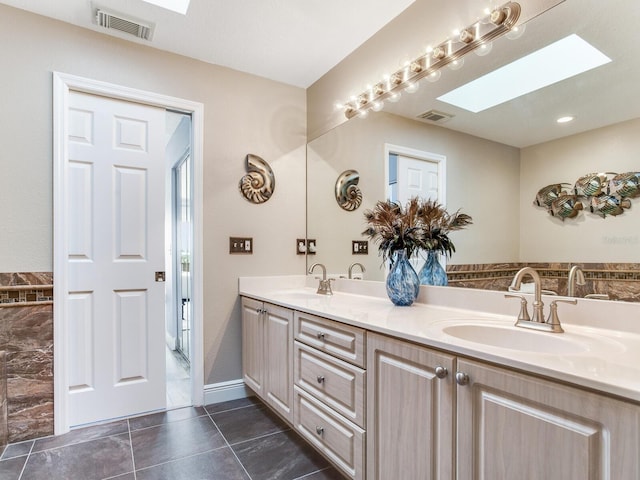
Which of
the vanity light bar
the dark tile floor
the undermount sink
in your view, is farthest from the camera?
the dark tile floor

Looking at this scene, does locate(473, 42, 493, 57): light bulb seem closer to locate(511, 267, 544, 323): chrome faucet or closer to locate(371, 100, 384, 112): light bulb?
locate(371, 100, 384, 112): light bulb

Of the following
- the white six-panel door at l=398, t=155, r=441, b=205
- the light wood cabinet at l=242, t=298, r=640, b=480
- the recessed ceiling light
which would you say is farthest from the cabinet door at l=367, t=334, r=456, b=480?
the recessed ceiling light

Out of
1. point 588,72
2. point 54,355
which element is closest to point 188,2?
point 588,72

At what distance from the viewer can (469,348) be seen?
1014mm

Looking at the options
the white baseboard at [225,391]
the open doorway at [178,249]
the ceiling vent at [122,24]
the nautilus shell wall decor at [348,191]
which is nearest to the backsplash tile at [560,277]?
the nautilus shell wall decor at [348,191]

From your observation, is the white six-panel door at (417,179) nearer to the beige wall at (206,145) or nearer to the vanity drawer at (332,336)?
the vanity drawer at (332,336)

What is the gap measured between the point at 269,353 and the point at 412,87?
175 centimetres

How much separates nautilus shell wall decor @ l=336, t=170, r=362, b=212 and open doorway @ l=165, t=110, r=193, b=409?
1428 millimetres

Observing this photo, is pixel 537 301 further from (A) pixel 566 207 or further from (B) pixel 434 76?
(B) pixel 434 76

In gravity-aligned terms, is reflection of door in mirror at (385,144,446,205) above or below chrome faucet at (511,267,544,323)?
above

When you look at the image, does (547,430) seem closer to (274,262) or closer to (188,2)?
(274,262)

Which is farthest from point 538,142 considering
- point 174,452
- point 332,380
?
point 174,452

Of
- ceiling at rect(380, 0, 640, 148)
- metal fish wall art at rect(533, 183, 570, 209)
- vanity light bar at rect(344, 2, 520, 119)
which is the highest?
vanity light bar at rect(344, 2, 520, 119)

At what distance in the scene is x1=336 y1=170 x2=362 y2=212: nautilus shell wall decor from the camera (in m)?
2.46
